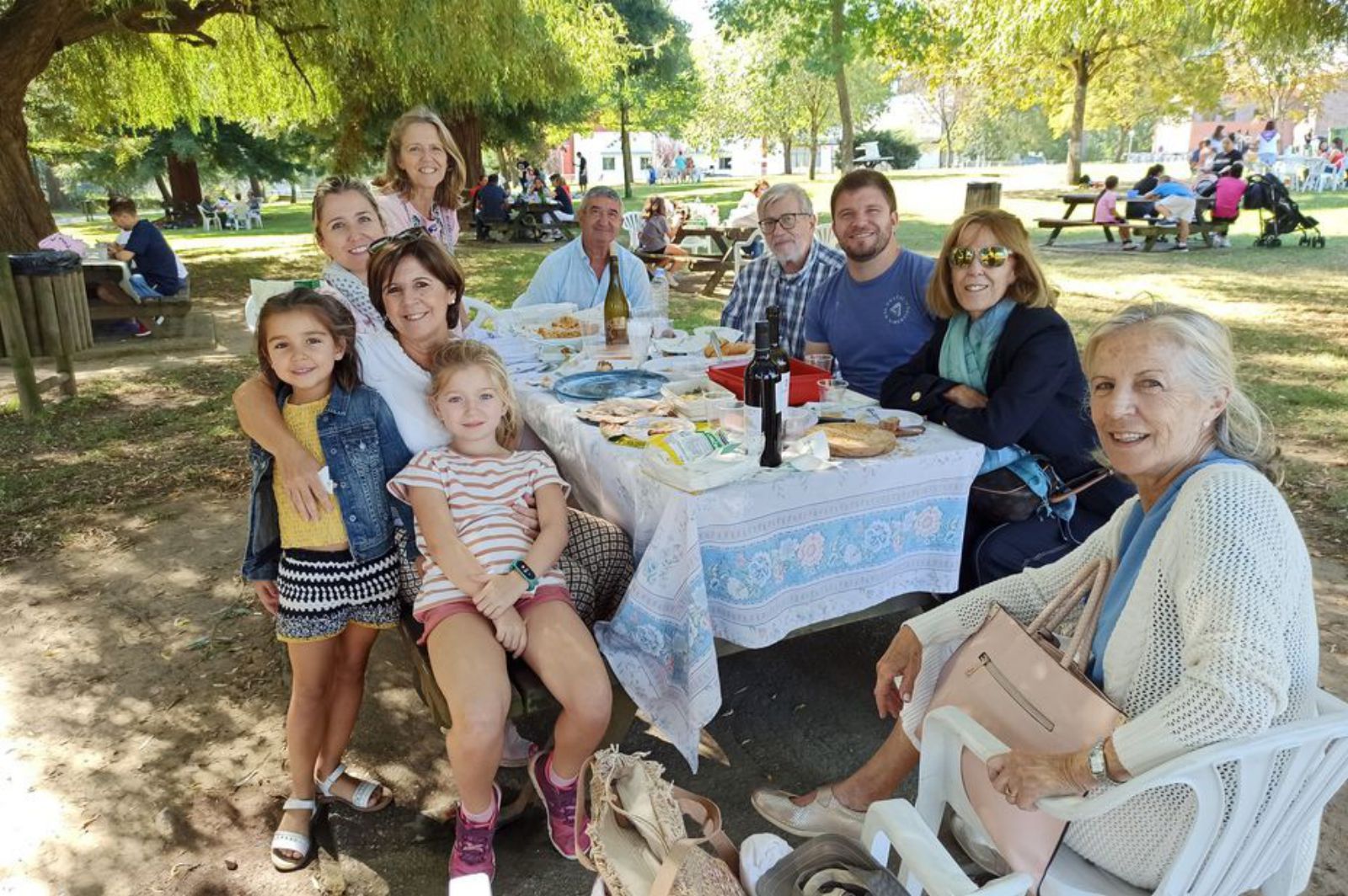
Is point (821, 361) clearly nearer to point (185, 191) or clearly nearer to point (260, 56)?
point (260, 56)

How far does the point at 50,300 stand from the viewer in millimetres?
6660

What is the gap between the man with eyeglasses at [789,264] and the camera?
4148 millimetres

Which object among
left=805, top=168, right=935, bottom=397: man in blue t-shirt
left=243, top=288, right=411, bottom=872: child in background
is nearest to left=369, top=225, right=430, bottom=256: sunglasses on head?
left=243, top=288, right=411, bottom=872: child in background

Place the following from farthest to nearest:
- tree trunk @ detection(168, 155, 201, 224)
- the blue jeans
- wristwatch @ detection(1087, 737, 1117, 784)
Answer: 1. tree trunk @ detection(168, 155, 201, 224)
2. the blue jeans
3. wristwatch @ detection(1087, 737, 1117, 784)

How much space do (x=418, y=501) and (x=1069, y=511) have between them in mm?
1931

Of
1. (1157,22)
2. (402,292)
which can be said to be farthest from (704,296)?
(402,292)

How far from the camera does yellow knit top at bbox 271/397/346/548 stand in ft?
7.89

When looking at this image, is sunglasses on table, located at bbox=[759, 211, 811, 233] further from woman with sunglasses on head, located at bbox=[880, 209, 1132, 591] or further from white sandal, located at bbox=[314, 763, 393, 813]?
white sandal, located at bbox=[314, 763, 393, 813]

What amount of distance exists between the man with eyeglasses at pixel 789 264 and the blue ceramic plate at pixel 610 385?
113 centimetres

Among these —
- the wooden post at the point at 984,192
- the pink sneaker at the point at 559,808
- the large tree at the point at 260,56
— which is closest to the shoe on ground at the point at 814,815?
the pink sneaker at the point at 559,808

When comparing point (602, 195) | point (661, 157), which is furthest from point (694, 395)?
point (661, 157)

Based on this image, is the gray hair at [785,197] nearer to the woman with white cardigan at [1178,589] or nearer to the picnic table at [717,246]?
the woman with white cardigan at [1178,589]

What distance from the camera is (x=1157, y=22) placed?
668 centimetres

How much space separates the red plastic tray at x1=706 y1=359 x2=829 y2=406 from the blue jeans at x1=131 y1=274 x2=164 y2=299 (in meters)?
7.70
